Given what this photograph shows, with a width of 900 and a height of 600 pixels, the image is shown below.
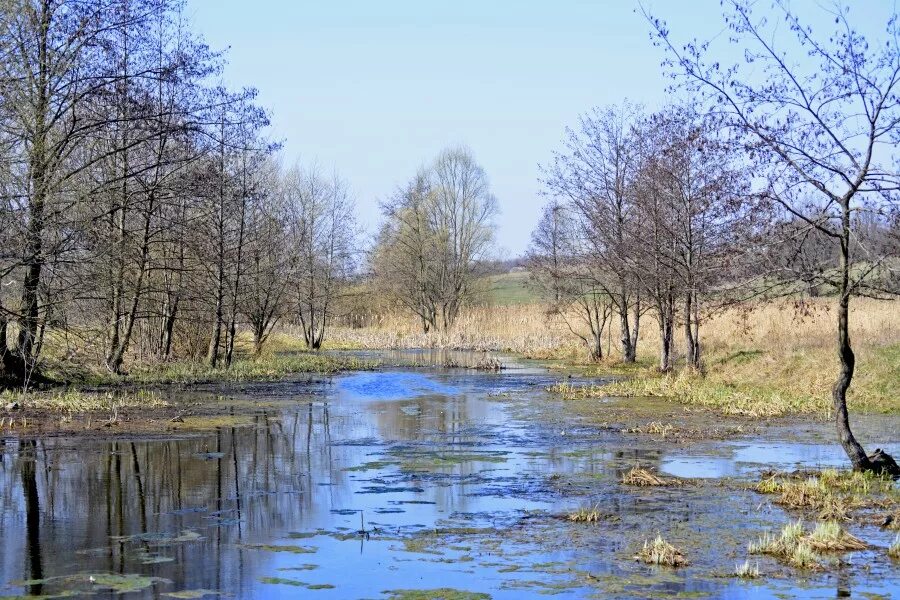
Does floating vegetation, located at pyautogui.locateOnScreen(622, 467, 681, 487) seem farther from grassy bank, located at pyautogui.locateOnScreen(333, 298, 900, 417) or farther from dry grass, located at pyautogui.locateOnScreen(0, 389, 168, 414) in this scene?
dry grass, located at pyautogui.locateOnScreen(0, 389, 168, 414)

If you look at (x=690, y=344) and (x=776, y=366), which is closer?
(x=776, y=366)

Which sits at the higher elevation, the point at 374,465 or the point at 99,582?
the point at 374,465

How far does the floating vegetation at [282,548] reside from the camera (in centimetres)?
959

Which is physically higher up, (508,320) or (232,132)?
(232,132)

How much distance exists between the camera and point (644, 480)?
42.0 feet

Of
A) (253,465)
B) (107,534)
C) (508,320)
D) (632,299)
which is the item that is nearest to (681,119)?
(632,299)

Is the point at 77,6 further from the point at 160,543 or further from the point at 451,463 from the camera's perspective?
the point at 160,543

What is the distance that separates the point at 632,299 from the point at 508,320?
17963 mm

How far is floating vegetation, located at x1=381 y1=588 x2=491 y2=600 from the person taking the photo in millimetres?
7980

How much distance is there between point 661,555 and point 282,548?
12.3 ft

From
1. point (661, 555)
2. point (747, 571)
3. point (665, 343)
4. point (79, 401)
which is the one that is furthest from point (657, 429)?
point (665, 343)

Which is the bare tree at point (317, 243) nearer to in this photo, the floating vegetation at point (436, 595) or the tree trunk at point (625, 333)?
the tree trunk at point (625, 333)

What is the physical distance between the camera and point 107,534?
10.2m

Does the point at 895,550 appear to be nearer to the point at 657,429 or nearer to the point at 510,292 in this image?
the point at 657,429
